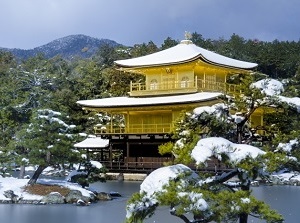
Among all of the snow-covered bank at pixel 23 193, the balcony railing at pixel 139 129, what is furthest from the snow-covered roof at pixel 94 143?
the snow-covered bank at pixel 23 193

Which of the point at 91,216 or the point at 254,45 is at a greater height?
the point at 254,45

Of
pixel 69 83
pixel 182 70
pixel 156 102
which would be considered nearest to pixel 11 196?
pixel 156 102

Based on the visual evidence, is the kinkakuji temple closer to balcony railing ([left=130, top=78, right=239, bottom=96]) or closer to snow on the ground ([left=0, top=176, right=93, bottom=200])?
balcony railing ([left=130, top=78, right=239, bottom=96])

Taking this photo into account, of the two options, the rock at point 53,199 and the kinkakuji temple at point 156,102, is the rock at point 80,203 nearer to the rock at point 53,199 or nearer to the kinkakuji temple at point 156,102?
the rock at point 53,199

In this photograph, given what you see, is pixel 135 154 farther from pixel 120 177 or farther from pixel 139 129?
pixel 120 177

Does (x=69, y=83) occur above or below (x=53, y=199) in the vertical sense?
above

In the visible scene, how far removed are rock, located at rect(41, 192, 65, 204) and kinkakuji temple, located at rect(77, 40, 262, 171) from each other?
1028cm

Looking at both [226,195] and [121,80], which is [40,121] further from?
[121,80]

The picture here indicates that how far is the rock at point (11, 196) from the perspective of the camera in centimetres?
1761

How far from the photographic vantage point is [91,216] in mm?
14820

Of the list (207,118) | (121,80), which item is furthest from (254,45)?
(207,118)

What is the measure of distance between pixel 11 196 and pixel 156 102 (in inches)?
451

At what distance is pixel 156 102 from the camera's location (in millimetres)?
27703

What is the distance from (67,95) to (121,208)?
24.7m
